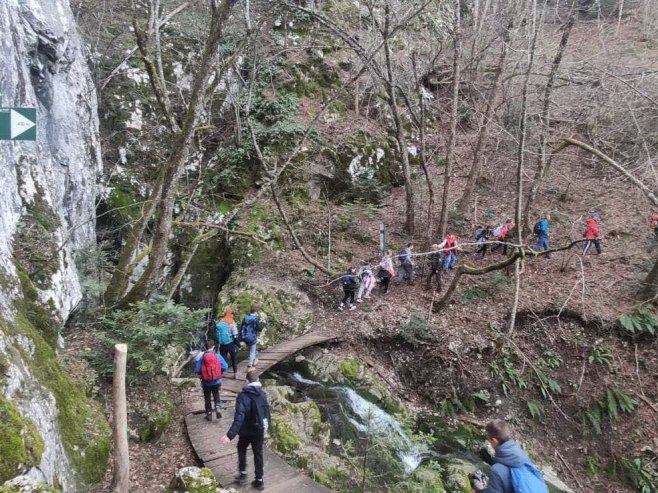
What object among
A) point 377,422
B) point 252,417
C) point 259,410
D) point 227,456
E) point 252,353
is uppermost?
point 259,410

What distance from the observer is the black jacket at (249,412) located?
533 cm

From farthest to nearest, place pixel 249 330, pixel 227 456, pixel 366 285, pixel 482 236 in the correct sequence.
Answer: pixel 482 236 < pixel 366 285 < pixel 249 330 < pixel 227 456

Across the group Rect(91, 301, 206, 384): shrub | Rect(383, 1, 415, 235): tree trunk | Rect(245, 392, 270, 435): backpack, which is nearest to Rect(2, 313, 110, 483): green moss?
Rect(91, 301, 206, 384): shrub

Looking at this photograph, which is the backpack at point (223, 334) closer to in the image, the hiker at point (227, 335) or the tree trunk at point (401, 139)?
the hiker at point (227, 335)

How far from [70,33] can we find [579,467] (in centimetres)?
1747

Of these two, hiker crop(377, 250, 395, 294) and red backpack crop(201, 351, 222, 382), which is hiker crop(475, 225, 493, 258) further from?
red backpack crop(201, 351, 222, 382)

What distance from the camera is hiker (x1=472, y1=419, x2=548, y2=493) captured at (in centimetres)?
322

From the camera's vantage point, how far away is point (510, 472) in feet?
10.8

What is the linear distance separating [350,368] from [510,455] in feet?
26.3

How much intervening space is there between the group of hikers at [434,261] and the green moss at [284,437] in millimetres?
5501

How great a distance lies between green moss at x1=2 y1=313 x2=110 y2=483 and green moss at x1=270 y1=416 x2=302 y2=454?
112 inches

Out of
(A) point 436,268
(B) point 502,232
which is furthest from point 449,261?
(B) point 502,232

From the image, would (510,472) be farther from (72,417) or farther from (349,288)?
(349,288)

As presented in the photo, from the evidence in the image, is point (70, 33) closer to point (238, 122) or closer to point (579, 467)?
point (238, 122)
